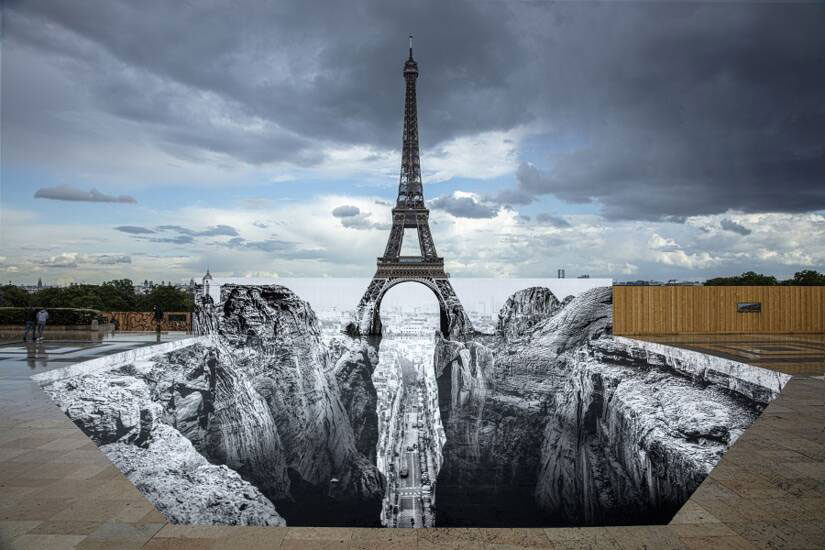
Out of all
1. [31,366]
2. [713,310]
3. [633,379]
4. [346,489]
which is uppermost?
[713,310]

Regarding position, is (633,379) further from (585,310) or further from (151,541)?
(151,541)

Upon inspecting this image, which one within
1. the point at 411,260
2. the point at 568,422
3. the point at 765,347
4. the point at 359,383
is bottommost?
the point at 568,422

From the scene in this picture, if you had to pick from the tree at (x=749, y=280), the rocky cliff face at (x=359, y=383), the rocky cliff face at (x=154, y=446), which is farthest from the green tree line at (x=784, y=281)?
the rocky cliff face at (x=154, y=446)

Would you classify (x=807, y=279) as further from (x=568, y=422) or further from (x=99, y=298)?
(x=99, y=298)

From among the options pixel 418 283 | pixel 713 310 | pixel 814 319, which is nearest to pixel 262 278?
pixel 418 283

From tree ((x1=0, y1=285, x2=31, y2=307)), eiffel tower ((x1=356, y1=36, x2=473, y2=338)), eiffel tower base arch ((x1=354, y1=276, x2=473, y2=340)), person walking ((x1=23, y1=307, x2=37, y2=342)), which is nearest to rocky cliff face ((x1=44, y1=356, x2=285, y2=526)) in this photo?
person walking ((x1=23, y1=307, x2=37, y2=342))

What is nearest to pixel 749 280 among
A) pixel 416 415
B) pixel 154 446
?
pixel 416 415

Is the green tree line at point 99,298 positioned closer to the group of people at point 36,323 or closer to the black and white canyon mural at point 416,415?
the black and white canyon mural at point 416,415
